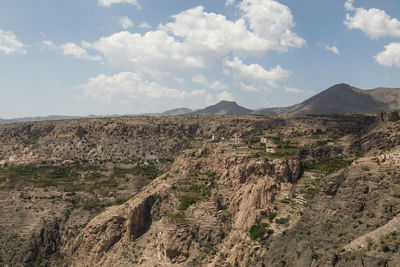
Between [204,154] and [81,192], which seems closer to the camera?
[204,154]

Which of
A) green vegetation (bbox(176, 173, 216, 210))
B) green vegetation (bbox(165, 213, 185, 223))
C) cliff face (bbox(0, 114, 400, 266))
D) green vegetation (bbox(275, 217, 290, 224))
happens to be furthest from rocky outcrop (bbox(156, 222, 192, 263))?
green vegetation (bbox(275, 217, 290, 224))

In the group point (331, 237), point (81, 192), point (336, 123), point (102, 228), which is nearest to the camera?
point (331, 237)

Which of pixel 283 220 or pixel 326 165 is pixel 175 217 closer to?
pixel 283 220

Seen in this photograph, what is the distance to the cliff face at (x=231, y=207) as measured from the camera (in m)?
29.1

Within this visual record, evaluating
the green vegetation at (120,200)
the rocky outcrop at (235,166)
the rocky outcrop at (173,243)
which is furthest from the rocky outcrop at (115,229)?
the green vegetation at (120,200)

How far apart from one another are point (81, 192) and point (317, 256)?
68.5m

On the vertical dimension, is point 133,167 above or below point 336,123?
below

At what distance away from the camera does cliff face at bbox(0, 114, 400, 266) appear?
95.6ft

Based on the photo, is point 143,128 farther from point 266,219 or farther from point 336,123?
point 266,219

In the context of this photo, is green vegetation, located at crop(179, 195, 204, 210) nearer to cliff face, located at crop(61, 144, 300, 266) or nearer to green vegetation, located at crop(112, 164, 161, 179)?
cliff face, located at crop(61, 144, 300, 266)

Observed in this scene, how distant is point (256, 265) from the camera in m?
32.6

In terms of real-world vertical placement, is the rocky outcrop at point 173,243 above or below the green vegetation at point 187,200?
below

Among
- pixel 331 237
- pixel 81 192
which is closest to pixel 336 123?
pixel 331 237

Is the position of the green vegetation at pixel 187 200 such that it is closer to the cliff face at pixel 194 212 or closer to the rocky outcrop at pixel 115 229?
the cliff face at pixel 194 212
